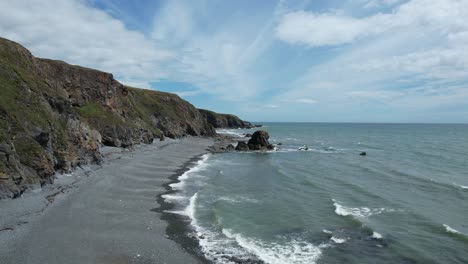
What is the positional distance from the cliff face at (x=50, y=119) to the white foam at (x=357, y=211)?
2484cm

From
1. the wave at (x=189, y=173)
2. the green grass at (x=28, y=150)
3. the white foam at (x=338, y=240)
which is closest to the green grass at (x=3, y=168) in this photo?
the green grass at (x=28, y=150)

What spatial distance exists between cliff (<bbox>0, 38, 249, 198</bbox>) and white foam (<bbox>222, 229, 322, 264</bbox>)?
55.6 ft

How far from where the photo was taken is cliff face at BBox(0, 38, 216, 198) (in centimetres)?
2708

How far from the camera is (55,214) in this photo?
75.9 ft

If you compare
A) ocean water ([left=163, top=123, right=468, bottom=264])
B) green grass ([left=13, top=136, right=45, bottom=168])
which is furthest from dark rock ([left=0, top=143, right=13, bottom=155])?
ocean water ([left=163, top=123, right=468, bottom=264])

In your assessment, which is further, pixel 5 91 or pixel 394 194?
pixel 394 194

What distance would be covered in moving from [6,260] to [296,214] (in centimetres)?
1949

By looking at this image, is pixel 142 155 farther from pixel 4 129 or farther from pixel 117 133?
pixel 4 129

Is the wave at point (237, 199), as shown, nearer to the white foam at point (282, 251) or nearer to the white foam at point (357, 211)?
the white foam at point (357, 211)

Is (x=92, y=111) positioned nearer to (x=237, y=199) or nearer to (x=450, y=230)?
(x=237, y=199)

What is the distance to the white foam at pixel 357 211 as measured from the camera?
27275 millimetres

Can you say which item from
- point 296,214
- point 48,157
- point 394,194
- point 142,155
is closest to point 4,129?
point 48,157

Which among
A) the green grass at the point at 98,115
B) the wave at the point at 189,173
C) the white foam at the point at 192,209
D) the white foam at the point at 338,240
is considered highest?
the green grass at the point at 98,115

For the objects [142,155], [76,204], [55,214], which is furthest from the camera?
[142,155]
